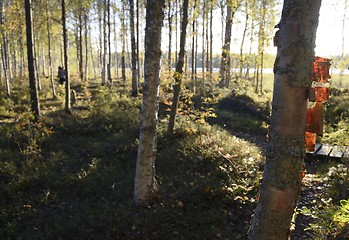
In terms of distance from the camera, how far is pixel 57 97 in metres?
18.1

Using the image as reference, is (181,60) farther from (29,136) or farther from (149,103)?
(29,136)

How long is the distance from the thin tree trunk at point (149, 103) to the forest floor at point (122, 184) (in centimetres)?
50

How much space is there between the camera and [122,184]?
7383 mm

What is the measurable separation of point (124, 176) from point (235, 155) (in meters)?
3.37

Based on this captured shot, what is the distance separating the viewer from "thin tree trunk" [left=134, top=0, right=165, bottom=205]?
217 inches

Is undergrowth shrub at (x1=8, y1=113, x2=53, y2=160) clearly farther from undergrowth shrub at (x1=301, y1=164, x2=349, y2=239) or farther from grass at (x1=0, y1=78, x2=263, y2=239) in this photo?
undergrowth shrub at (x1=301, y1=164, x2=349, y2=239)

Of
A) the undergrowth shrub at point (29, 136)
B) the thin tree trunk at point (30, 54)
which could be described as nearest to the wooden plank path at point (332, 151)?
the undergrowth shrub at point (29, 136)

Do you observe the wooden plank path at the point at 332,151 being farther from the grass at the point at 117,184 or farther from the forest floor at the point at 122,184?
the grass at the point at 117,184

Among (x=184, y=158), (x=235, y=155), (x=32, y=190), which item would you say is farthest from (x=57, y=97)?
(x=235, y=155)

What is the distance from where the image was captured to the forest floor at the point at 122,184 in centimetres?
560

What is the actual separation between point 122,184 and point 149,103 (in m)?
2.80

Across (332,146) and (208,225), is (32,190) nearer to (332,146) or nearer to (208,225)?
(208,225)

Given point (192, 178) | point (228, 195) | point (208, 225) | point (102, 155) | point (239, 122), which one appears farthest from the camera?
point (239, 122)

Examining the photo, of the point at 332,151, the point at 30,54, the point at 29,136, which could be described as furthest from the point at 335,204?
the point at 30,54
